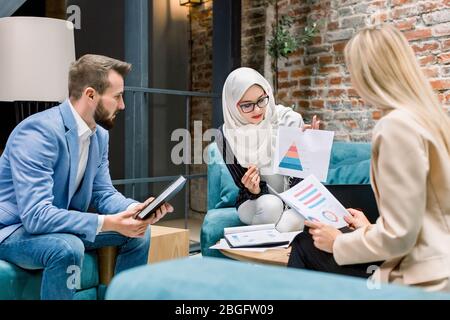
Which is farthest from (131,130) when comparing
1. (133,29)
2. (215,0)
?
(215,0)

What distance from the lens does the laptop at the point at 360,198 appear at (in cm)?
187

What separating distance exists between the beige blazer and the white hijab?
52.7 inches

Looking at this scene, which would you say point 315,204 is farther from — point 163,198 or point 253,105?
point 253,105

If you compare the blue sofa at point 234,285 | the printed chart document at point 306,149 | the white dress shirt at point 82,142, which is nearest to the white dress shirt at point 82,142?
the white dress shirt at point 82,142

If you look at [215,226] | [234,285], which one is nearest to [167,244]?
[215,226]

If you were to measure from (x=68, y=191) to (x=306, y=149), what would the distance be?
1014 millimetres

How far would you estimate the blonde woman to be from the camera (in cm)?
109

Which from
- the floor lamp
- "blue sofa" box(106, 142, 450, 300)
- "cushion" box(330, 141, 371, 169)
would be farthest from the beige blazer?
the floor lamp

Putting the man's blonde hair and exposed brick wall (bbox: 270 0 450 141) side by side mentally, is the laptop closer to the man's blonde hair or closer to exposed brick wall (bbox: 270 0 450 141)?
the man's blonde hair

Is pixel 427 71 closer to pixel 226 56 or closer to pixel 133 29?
pixel 226 56

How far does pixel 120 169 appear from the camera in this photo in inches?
164

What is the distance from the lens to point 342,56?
11.2ft
